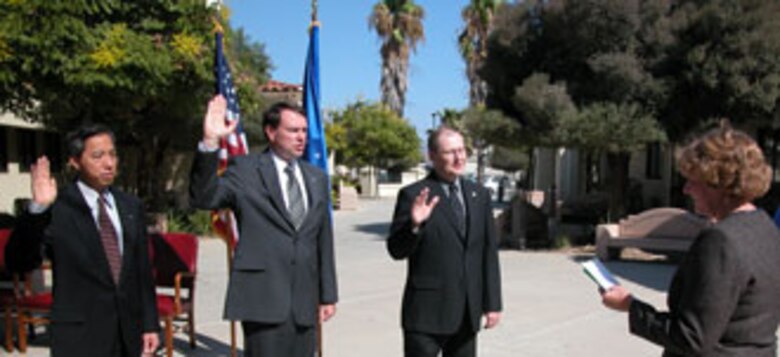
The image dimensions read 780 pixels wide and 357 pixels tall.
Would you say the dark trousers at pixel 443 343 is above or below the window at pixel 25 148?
below

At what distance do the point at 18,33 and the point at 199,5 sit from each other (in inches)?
65.7

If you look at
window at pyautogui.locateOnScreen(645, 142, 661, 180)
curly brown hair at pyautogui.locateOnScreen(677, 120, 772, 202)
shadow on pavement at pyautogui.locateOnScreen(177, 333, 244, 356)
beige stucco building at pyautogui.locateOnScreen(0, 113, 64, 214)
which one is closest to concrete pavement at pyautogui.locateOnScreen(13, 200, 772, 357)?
shadow on pavement at pyautogui.locateOnScreen(177, 333, 244, 356)

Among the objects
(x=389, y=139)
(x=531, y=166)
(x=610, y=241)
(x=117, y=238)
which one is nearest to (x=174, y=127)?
(x=610, y=241)

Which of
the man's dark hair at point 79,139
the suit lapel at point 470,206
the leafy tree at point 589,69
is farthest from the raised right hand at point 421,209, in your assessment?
the leafy tree at point 589,69

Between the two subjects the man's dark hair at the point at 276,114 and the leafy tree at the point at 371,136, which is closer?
the man's dark hair at the point at 276,114

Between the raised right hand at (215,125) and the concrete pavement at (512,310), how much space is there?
3003 mm

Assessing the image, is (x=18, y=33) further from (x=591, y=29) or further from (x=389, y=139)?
(x=389, y=139)

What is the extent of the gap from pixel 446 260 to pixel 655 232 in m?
8.45

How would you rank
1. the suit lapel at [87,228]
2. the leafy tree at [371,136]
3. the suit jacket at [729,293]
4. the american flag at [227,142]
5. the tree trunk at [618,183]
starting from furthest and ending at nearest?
the leafy tree at [371,136] → the tree trunk at [618,183] → the american flag at [227,142] → the suit lapel at [87,228] → the suit jacket at [729,293]

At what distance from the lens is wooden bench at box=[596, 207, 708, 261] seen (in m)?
10.8

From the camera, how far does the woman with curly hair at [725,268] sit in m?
1.98

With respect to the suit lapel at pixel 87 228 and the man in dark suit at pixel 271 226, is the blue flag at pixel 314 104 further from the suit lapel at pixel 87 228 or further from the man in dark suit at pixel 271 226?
the suit lapel at pixel 87 228

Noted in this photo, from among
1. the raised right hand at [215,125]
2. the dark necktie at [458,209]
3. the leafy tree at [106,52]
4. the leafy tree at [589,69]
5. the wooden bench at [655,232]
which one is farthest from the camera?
the leafy tree at [589,69]

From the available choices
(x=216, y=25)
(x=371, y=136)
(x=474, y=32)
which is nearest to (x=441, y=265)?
(x=216, y=25)
